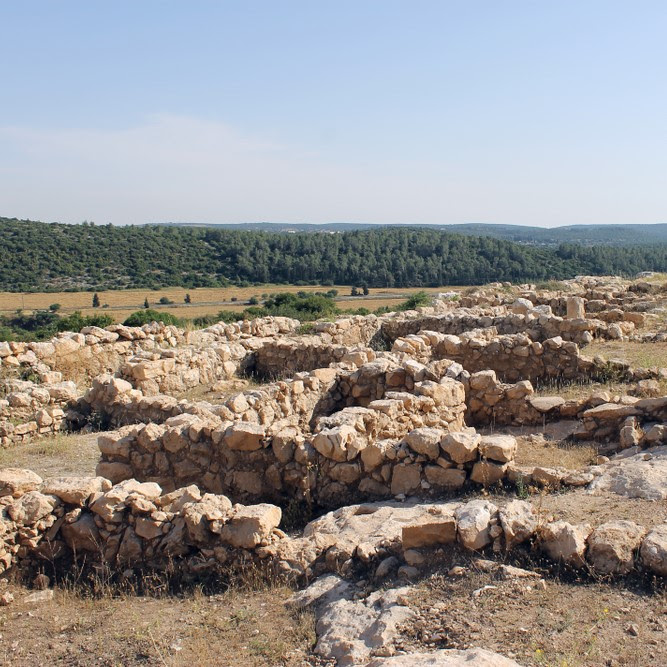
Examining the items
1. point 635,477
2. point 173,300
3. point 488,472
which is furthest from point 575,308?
point 173,300

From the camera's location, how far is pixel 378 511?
6012 millimetres

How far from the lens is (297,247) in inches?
2667

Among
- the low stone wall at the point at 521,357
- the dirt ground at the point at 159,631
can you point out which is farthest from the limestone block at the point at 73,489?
the low stone wall at the point at 521,357

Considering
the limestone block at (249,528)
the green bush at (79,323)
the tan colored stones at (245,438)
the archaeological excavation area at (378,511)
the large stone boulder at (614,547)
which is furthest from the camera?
the green bush at (79,323)

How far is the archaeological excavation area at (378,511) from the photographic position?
406 cm

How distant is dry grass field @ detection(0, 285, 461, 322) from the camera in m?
42.2

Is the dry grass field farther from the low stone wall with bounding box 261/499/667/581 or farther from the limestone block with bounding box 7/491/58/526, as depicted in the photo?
the low stone wall with bounding box 261/499/667/581

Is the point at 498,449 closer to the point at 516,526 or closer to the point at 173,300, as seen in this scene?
the point at 516,526

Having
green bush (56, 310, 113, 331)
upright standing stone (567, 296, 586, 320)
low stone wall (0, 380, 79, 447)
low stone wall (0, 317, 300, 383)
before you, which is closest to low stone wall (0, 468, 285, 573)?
low stone wall (0, 380, 79, 447)

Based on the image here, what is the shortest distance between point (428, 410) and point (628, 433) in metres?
2.28

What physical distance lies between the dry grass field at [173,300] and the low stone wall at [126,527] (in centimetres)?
3277

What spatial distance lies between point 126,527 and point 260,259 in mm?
58829

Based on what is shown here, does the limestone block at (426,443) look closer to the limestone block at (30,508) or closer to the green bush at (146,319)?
the limestone block at (30,508)

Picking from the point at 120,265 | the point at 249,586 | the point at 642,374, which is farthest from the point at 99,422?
the point at 120,265
